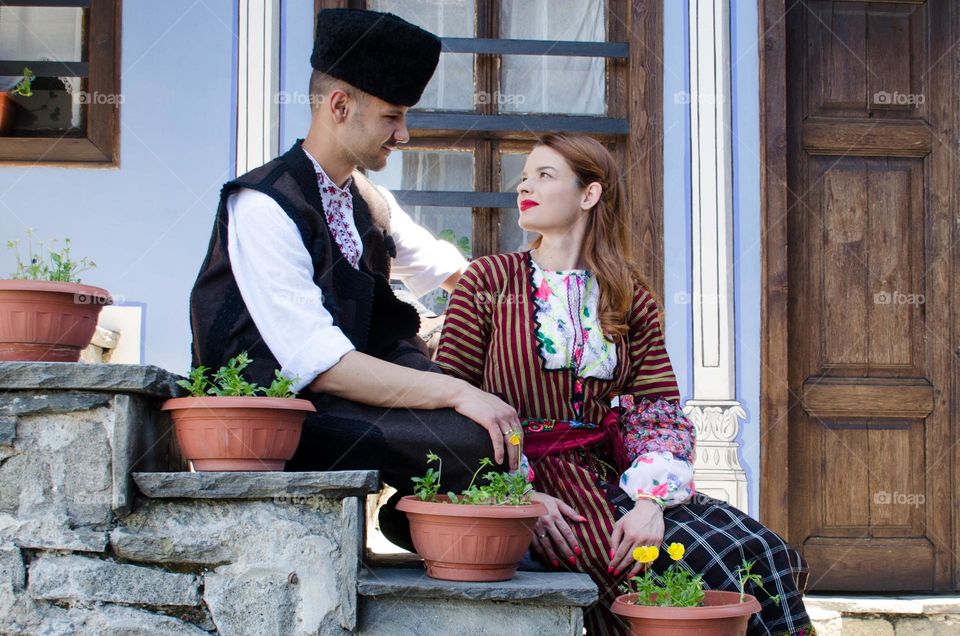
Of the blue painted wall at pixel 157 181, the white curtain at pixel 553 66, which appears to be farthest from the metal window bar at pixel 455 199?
the blue painted wall at pixel 157 181

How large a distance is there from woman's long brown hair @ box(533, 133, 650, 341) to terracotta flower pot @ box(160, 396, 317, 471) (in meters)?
0.94

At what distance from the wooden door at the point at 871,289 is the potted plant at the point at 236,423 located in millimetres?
2775

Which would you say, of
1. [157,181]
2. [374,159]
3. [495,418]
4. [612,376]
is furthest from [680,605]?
[157,181]

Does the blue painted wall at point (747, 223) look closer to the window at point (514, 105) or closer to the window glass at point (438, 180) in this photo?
the window at point (514, 105)

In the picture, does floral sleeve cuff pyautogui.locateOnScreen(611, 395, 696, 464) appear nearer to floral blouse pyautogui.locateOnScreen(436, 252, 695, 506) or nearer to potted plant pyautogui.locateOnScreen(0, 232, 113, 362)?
floral blouse pyautogui.locateOnScreen(436, 252, 695, 506)

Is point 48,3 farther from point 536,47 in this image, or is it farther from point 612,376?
point 612,376

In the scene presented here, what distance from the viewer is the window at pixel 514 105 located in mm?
4477

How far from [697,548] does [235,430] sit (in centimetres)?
109

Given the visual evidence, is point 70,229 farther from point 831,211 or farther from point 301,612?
point 831,211

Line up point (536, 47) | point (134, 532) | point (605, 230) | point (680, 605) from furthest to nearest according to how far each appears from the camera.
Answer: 1. point (536, 47)
2. point (605, 230)
3. point (680, 605)
4. point (134, 532)

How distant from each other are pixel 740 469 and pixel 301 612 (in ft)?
8.38

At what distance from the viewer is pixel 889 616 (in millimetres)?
4301

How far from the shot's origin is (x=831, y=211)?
461cm

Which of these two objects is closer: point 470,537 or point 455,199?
point 470,537
